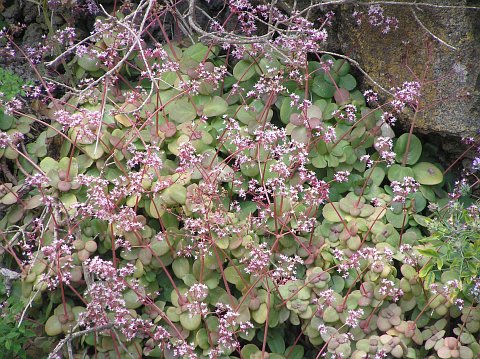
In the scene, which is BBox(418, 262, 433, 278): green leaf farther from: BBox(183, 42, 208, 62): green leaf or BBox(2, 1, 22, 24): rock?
BBox(2, 1, 22, 24): rock

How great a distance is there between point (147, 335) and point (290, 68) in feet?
4.86

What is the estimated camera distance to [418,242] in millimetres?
3047

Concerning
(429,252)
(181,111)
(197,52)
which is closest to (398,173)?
(429,252)

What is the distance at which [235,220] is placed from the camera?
298 centimetres

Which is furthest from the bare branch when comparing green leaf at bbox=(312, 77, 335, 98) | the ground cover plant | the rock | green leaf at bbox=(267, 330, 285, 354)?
the rock

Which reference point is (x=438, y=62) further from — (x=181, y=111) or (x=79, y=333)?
(x=79, y=333)

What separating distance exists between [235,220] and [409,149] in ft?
3.14

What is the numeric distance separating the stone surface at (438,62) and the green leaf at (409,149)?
0.28ft

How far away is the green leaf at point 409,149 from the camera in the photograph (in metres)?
3.26

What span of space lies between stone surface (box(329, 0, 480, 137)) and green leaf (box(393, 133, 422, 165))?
0.09 meters

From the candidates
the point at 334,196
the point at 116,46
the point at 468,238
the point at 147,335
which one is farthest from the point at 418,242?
the point at 116,46

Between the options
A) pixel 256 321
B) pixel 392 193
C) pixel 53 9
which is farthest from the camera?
pixel 53 9

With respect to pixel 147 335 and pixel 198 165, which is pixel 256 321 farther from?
pixel 198 165

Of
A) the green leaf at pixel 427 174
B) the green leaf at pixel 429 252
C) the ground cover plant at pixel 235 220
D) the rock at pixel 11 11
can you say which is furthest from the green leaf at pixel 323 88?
the rock at pixel 11 11
